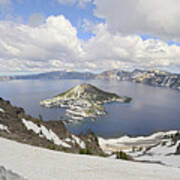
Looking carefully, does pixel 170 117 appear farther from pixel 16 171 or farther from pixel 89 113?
pixel 16 171

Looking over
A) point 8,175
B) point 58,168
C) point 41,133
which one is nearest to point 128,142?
point 41,133

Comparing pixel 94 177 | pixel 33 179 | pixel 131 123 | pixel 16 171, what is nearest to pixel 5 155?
pixel 16 171

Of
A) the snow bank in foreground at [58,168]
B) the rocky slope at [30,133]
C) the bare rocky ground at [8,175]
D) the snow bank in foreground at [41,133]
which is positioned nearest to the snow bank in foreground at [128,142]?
the rocky slope at [30,133]

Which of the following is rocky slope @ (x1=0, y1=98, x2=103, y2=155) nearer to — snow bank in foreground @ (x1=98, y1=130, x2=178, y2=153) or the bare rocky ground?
the bare rocky ground

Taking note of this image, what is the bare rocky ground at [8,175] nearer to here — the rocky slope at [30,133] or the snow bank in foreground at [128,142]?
the rocky slope at [30,133]

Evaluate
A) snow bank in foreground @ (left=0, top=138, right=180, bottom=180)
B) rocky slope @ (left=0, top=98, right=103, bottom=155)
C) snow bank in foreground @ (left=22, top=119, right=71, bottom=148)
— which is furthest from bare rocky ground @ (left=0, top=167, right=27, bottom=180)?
snow bank in foreground @ (left=22, top=119, right=71, bottom=148)

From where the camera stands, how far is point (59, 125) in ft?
172

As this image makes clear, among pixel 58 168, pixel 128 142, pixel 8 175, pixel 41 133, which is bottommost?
pixel 128 142

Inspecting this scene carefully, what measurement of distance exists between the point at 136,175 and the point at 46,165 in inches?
201

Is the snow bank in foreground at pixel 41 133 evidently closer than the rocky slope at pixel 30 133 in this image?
No

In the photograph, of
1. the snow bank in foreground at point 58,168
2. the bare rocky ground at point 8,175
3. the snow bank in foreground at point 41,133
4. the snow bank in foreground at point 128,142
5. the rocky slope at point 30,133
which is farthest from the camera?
the snow bank in foreground at point 128,142

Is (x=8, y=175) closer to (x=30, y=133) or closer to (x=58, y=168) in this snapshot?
(x=58, y=168)

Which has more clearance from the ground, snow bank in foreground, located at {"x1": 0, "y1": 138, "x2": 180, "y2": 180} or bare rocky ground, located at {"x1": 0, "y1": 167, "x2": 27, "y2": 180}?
bare rocky ground, located at {"x1": 0, "y1": 167, "x2": 27, "y2": 180}

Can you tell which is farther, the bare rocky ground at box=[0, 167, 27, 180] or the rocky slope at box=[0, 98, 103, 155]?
the rocky slope at box=[0, 98, 103, 155]
